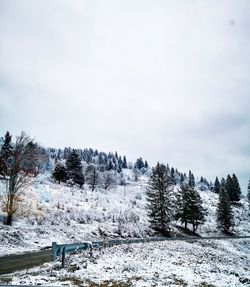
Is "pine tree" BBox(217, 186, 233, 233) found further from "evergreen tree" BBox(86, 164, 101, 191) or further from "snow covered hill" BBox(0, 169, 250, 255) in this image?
"evergreen tree" BBox(86, 164, 101, 191)

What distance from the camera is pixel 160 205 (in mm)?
47094

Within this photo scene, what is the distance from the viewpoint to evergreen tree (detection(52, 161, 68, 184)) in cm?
7844

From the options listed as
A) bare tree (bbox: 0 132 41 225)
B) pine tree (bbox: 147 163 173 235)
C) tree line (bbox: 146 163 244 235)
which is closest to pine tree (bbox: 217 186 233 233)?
tree line (bbox: 146 163 244 235)

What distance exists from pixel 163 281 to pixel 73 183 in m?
69.3

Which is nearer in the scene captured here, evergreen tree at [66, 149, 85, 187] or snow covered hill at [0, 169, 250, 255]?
snow covered hill at [0, 169, 250, 255]

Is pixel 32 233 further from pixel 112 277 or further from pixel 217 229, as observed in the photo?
pixel 217 229

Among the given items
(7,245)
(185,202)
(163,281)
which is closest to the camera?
(163,281)

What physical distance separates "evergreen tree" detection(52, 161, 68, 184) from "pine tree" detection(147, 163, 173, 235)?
118ft

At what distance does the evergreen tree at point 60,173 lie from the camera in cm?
7844

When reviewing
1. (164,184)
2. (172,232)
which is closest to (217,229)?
(172,232)

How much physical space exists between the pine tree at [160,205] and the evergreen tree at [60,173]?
36.1 metres

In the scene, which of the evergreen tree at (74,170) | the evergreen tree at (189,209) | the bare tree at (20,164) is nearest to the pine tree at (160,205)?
the evergreen tree at (189,209)

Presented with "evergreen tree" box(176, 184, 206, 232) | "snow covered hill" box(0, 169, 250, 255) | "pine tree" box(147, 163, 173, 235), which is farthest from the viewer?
"evergreen tree" box(176, 184, 206, 232)

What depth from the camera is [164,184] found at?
49562 mm
